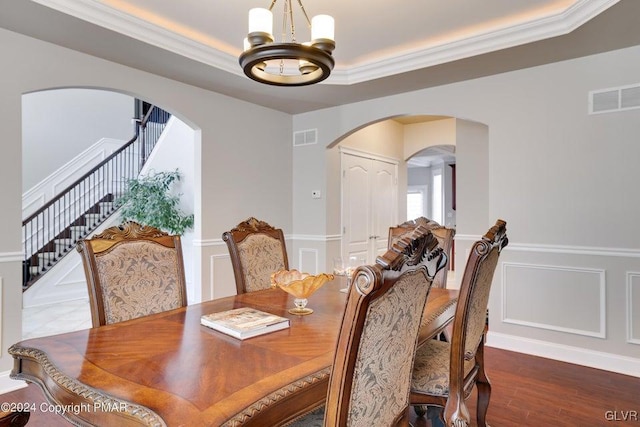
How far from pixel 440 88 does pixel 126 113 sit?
6.24m

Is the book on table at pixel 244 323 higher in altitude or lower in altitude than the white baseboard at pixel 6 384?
higher

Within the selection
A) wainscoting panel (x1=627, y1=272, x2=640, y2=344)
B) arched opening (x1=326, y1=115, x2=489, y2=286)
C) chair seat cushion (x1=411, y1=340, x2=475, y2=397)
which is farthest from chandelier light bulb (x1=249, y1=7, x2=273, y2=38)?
wainscoting panel (x1=627, y1=272, x2=640, y2=344)

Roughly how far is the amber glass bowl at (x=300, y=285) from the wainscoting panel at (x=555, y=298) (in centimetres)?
242

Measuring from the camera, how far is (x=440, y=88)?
3875 mm

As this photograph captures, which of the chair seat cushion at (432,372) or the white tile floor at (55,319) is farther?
the white tile floor at (55,319)

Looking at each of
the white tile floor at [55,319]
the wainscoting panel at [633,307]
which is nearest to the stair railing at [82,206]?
the white tile floor at [55,319]

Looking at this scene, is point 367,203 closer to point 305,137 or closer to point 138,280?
point 305,137

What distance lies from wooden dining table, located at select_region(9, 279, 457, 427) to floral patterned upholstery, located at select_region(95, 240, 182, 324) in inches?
8.7

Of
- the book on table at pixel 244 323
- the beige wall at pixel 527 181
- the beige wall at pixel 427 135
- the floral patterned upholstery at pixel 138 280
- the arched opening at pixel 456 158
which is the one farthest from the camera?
the beige wall at pixel 427 135

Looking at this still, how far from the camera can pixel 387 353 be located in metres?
1.04

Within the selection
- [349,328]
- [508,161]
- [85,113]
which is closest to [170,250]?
[349,328]

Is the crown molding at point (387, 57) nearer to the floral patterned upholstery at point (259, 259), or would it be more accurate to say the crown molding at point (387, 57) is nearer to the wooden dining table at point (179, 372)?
the floral patterned upholstery at point (259, 259)

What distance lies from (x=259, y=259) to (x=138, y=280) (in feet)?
2.61

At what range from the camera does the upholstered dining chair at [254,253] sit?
7.79 ft
